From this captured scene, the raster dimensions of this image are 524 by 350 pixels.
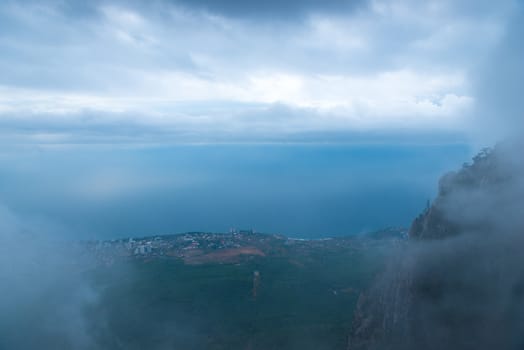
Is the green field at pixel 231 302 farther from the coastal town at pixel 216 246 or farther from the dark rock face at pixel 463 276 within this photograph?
the dark rock face at pixel 463 276

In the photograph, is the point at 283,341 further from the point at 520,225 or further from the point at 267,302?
the point at 520,225

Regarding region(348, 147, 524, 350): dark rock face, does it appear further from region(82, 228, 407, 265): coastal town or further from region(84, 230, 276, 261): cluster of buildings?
region(84, 230, 276, 261): cluster of buildings

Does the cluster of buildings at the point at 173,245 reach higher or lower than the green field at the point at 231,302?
lower

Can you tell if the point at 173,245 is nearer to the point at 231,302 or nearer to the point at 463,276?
the point at 231,302

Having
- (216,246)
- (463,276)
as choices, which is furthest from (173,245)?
(463,276)

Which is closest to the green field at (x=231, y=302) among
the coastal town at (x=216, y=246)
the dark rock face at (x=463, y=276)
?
the coastal town at (x=216, y=246)

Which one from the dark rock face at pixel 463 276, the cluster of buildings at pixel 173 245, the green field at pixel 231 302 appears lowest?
the cluster of buildings at pixel 173 245

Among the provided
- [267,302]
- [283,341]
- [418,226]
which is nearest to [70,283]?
[267,302]

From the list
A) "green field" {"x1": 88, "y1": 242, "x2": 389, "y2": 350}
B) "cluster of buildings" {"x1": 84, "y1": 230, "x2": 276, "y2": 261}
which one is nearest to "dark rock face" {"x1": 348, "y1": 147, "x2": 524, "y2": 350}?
"green field" {"x1": 88, "y1": 242, "x2": 389, "y2": 350}
